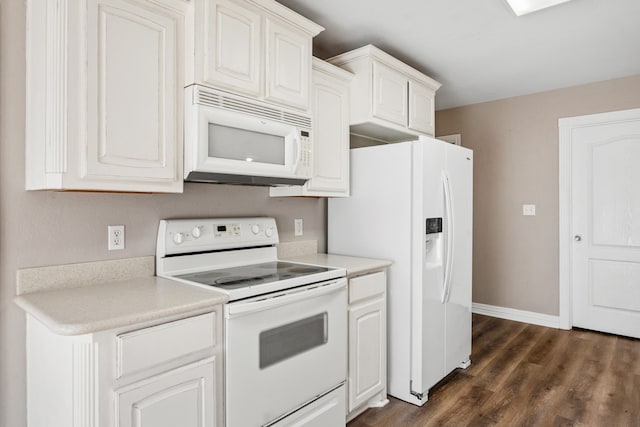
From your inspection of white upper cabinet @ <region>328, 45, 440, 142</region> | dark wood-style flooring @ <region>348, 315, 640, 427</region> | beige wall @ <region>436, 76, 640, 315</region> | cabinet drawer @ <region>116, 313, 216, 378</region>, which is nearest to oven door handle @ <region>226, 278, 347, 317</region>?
cabinet drawer @ <region>116, 313, 216, 378</region>

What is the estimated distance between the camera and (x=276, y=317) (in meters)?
1.71

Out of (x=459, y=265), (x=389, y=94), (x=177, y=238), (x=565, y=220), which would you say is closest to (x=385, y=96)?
(x=389, y=94)

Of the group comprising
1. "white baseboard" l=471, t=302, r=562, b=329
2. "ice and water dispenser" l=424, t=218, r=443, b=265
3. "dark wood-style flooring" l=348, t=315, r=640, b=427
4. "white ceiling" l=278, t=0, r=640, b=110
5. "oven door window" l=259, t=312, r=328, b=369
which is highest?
"white ceiling" l=278, t=0, r=640, b=110

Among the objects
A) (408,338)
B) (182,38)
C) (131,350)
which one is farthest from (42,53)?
(408,338)

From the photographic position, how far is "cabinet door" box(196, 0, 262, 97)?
1750 mm

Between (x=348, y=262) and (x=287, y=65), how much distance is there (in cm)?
120

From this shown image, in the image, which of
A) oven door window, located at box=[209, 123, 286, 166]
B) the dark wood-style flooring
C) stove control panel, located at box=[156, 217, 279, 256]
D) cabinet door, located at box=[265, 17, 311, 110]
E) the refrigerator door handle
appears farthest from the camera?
the refrigerator door handle

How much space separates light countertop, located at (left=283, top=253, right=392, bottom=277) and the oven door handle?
0.57 feet

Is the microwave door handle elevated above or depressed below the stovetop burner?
above

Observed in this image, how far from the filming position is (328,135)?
99.8 inches

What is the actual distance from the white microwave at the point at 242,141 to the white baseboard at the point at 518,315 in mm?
3116

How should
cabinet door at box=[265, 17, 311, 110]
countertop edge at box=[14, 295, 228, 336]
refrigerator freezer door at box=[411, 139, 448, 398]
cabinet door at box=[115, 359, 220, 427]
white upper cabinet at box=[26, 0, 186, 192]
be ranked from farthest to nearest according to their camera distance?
1. refrigerator freezer door at box=[411, 139, 448, 398]
2. cabinet door at box=[265, 17, 311, 110]
3. white upper cabinet at box=[26, 0, 186, 192]
4. cabinet door at box=[115, 359, 220, 427]
5. countertop edge at box=[14, 295, 228, 336]

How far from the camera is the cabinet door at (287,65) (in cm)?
203

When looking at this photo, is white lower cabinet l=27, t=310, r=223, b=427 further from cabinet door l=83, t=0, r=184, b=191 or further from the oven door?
cabinet door l=83, t=0, r=184, b=191
